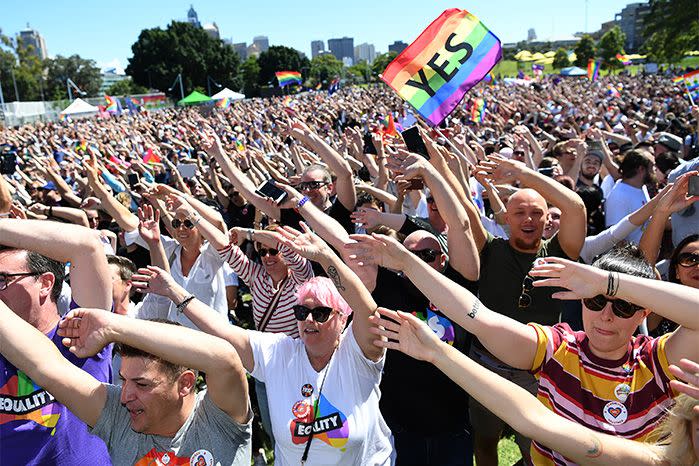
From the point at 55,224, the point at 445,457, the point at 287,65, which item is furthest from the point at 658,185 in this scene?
the point at 287,65

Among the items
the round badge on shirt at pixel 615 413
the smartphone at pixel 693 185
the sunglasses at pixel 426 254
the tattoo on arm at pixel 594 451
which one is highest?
the smartphone at pixel 693 185

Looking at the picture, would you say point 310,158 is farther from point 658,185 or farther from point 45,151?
point 45,151

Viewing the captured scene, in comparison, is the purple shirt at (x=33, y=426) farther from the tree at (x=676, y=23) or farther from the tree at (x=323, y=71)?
the tree at (x=323, y=71)

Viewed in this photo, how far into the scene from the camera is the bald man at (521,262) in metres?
3.34

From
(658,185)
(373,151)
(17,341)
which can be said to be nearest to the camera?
(17,341)

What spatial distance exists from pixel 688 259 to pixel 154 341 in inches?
110

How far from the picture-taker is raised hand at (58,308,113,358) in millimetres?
2008

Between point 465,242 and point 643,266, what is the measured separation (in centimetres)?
98

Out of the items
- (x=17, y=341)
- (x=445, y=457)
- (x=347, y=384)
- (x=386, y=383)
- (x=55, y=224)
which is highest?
(x=55, y=224)

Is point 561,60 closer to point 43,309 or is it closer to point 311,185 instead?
point 311,185

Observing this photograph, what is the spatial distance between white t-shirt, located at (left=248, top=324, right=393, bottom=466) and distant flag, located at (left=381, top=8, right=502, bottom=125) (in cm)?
331

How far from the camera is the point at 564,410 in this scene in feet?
7.13

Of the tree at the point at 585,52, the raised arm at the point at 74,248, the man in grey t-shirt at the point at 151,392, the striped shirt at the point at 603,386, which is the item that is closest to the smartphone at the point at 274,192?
the raised arm at the point at 74,248

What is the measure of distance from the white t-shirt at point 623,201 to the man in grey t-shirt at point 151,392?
168 inches
